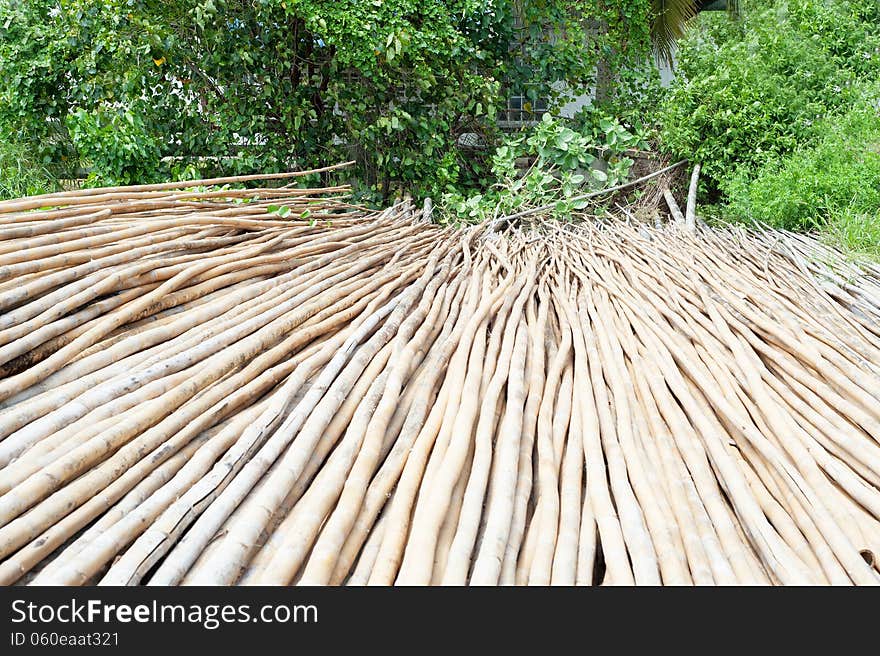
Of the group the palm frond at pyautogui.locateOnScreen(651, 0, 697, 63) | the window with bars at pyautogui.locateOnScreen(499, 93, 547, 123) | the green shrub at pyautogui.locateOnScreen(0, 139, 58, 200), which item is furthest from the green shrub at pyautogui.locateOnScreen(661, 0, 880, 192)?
the green shrub at pyautogui.locateOnScreen(0, 139, 58, 200)

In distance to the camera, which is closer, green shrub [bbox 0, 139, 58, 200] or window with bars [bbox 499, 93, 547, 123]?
green shrub [bbox 0, 139, 58, 200]

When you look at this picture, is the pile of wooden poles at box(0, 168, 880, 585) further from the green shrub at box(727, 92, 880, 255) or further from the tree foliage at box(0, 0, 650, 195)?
the tree foliage at box(0, 0, 650, 195)

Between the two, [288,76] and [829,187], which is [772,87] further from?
[288,76]

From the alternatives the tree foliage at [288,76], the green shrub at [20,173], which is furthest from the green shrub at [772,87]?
the green shrub at [20,173]

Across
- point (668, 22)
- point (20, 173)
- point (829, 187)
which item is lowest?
point (829, 187)

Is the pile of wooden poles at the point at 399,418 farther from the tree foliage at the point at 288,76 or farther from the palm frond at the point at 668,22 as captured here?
the palm frond at the point at 668,22

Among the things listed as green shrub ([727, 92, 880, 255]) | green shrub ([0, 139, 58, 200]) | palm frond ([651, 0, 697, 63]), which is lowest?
green shrub ([727, 92, 880, 255])

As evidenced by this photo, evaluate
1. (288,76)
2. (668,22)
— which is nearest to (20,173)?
(288,76)

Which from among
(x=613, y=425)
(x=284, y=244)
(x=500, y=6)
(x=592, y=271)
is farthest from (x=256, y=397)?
(x=500, y=6)

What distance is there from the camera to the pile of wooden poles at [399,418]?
2.81 feet

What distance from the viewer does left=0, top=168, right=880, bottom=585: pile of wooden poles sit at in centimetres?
86

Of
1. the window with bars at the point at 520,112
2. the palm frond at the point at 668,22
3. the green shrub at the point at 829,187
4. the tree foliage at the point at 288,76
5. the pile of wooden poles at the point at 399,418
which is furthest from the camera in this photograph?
the palm frond at the point at 668,22

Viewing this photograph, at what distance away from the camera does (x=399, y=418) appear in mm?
1215
